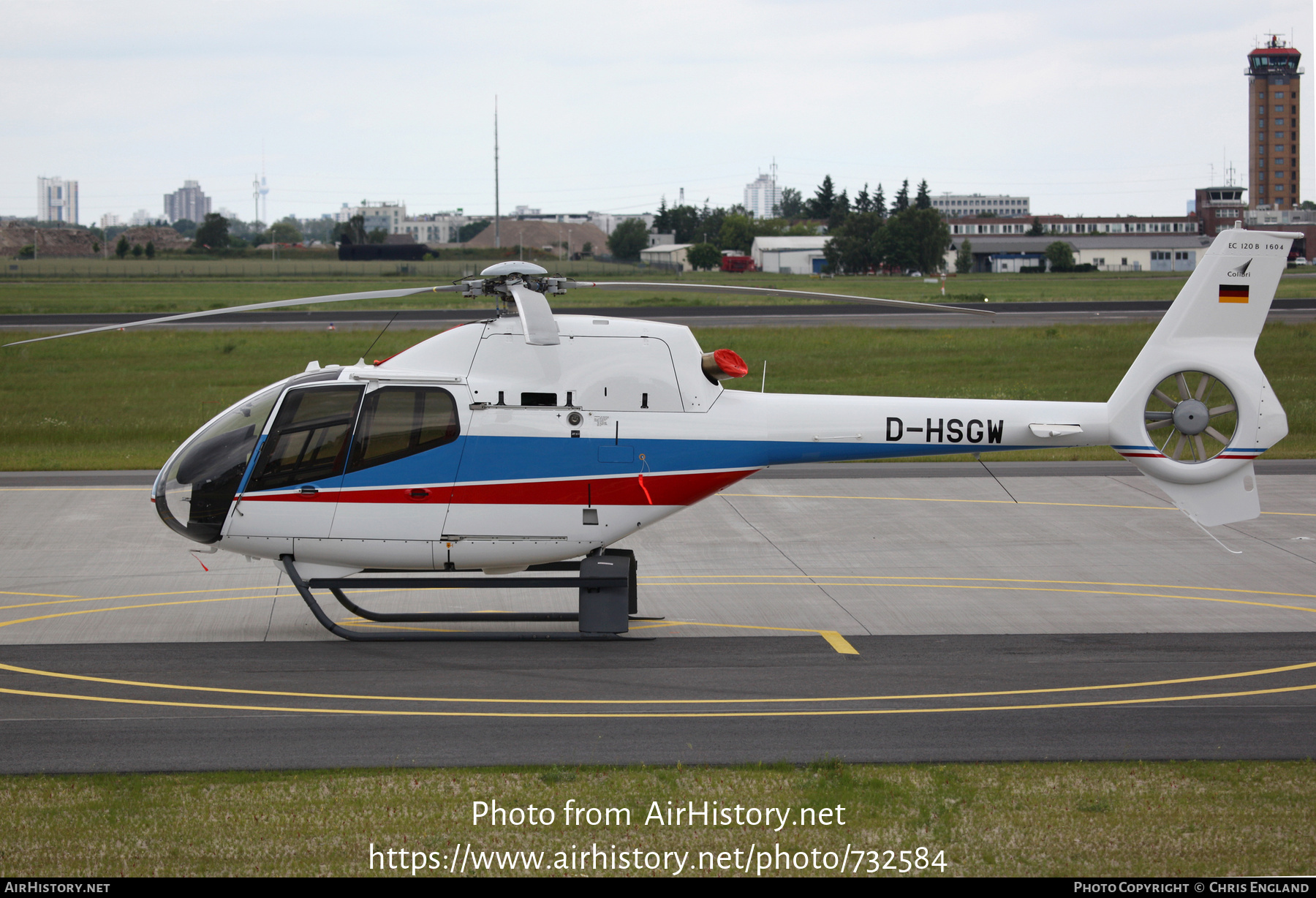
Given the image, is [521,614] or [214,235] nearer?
[521,614]

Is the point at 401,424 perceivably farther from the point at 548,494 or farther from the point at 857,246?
the point at 857,246

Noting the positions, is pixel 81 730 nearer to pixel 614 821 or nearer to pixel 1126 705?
pixel 614 821

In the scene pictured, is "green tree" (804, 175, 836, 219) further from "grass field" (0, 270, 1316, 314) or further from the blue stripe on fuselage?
the blue stripe on fuselage

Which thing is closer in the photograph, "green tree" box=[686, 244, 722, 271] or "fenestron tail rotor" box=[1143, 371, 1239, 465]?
"fenestron tail rotor" box=[1143, 371, 1239, 465]

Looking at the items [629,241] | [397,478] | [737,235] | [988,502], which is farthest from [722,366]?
[737,235]

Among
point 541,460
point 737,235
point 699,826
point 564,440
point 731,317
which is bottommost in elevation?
point 699,826

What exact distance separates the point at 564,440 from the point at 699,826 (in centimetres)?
493

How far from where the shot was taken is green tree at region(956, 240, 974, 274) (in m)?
122

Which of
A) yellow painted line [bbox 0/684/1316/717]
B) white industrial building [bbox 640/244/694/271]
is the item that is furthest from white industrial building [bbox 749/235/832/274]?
yellow painted line [bbox 0/684/1316/717]

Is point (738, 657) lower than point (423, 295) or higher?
lower

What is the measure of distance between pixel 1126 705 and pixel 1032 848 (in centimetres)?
313

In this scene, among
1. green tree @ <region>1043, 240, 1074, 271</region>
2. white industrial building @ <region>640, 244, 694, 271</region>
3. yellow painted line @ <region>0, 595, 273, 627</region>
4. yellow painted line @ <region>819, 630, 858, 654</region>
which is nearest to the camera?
yellow painted line @ <region>819, 630, 858, 654</region>

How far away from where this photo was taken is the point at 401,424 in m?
11.5

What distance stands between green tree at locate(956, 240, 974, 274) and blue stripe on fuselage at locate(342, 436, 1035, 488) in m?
113
